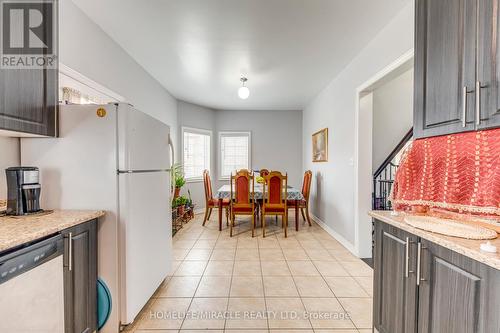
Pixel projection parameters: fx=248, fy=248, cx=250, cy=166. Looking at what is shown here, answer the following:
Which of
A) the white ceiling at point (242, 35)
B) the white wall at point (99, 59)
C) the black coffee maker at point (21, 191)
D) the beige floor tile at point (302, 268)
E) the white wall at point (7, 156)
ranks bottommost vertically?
the beige floor tile at point (302, 268)

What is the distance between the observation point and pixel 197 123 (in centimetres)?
598

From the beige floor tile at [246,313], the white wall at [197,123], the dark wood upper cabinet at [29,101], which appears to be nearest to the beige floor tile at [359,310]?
the beige floor tile at [246,313]

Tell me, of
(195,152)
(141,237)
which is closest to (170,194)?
(141,237)

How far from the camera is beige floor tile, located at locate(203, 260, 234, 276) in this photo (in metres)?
2.73

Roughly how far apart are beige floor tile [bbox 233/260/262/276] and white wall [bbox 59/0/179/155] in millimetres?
2482

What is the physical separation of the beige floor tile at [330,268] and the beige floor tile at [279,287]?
1.46 ft

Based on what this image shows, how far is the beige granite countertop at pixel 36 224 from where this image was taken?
3.55 feet

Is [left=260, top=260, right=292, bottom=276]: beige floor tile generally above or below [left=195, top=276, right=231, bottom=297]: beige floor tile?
above

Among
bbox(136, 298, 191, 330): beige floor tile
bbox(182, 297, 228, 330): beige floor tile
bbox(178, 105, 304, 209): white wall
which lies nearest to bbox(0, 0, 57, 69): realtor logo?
bbox(136, 298, 191, 330): beige floor tile

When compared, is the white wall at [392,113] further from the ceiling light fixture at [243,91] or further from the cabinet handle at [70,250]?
the cabinet handle at [70,250]

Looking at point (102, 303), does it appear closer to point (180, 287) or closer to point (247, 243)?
point (180, 287)

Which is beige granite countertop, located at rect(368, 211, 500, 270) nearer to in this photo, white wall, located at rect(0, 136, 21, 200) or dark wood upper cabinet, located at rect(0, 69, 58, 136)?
dark wood upper cabinet, located at rect(0, 69, 58, 136)

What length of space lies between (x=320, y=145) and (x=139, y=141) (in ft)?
12.2

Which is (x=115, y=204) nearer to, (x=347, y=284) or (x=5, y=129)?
(x=5, y=129)
